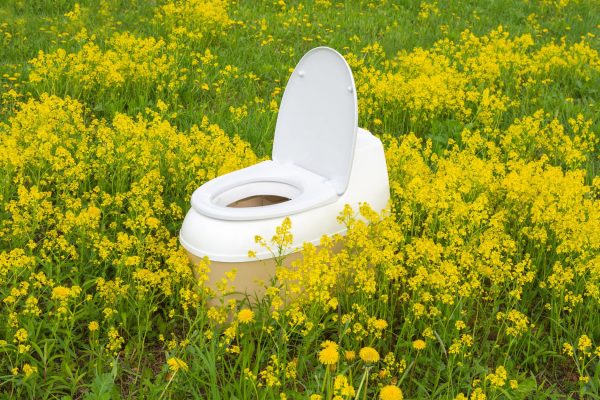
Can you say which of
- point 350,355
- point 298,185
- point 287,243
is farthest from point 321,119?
point 350,355

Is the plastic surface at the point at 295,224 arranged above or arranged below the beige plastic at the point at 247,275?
above

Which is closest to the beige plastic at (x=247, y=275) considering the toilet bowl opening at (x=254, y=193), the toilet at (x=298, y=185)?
the toilet at (x=298, y=185)

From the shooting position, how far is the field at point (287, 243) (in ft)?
8.53

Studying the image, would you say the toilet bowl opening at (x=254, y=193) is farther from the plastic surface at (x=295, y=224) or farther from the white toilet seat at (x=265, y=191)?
the plastic surface at (x=295, y=224)

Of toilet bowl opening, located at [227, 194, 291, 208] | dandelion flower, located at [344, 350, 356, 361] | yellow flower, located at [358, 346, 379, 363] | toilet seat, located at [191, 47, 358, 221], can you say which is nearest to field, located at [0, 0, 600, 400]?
dandelion flower, located at [344, 350, 356, 361]

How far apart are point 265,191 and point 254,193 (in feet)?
0.17

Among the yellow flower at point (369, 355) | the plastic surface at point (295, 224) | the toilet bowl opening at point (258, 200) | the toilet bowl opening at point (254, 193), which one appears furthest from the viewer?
Result: the toilet bowl opening at point (258, 200)

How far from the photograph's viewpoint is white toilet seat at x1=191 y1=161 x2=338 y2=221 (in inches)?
111

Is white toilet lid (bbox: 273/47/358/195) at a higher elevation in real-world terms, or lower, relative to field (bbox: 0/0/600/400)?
higher

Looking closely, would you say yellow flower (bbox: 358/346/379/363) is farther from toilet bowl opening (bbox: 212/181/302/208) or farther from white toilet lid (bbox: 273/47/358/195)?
toilet bowl opening (bbox: 212/181/302/208)

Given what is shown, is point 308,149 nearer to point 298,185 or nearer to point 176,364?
point 298,185

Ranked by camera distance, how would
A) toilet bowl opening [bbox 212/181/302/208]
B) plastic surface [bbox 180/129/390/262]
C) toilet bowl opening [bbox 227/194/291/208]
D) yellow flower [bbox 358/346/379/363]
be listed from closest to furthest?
1. yellow flower [bbox 358/346/379/363]
2. plastic surface [bbox 180/129/390/262]
3. toilet bowl opening [bbox 212/181/302/208]
4. toilet bowl opening [bbox 227/194/291/208]

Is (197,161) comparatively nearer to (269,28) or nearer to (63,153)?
(63,153)

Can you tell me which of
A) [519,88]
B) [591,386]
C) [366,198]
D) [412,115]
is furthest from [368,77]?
[591,386]
